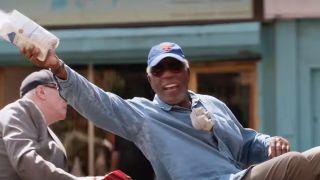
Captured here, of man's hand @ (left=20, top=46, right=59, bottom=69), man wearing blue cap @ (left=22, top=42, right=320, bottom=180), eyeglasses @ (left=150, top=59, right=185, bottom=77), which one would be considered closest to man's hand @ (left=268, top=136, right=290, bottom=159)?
man wearing blue cap @ (left=22, top=42, right=320, bottom=180)

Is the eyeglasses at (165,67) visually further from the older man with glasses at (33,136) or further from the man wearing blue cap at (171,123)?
the older man with glasses at (33,136)

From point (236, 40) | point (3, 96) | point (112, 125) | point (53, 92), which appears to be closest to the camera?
point (112, 125)

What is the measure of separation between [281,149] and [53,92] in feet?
4.05

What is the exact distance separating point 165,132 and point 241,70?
5.97m

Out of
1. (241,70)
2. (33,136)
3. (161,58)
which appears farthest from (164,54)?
(241,70)

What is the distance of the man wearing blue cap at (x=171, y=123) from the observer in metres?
3.50

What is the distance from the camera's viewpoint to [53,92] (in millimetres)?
4141

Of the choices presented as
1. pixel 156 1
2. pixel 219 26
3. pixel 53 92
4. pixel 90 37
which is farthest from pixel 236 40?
pixel 53 92

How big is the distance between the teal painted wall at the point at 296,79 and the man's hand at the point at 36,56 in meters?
6.14

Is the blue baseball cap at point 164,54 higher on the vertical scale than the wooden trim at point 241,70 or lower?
higher

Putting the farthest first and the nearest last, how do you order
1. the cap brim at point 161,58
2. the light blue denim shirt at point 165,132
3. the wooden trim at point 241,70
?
the wooden trim at point 241,70
the cap brim at point 161,58
the light blue denim shirt at point 165,132

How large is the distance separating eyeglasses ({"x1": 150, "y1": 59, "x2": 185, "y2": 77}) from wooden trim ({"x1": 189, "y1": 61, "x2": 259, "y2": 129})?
5759 millimetres

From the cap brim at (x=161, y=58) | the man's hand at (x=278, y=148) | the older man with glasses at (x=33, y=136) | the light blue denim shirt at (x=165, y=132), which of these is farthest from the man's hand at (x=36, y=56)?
the man's hand at (x=278, y=148)

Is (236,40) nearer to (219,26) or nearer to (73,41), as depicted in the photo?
(219,26)
